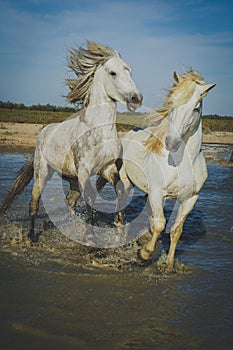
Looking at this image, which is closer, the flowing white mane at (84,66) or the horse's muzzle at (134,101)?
the horse's muzzle at (134,101)

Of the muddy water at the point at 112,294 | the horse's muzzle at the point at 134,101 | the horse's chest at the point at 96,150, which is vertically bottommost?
the muddy water at the point at 112,294

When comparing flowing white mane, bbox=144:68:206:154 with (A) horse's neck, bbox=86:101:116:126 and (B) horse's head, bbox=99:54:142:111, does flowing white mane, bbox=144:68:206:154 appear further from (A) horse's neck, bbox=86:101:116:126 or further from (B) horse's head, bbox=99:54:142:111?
(A) horse's neck, bbox=86:101:116:126

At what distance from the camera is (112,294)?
393cm

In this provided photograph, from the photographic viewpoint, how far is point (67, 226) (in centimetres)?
633

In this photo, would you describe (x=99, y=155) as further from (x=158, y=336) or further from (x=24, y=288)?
(x=158, y=336)

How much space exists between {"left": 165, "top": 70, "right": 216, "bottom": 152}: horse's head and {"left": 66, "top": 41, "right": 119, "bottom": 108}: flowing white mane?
122 centimetres

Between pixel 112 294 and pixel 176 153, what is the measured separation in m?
1.60

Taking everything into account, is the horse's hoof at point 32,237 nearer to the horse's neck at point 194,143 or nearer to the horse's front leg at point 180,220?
the horse's front leg at point 180,220

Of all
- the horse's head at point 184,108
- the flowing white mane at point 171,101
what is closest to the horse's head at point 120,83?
the flowing white mane at point 171,101

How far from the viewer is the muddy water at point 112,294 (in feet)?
10.2

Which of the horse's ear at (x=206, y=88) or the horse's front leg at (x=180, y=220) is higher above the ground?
the horse's ear at (x=206, y=88)

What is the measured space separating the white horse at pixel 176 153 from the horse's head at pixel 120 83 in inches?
13.5

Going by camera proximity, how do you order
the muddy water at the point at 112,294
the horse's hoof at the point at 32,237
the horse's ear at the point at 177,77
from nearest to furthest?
the muddy water at the point at 112,294
the horse's ear at the point at 177,77
the horse's hoof at the point at 32,237

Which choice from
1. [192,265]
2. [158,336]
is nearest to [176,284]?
[192,265]
